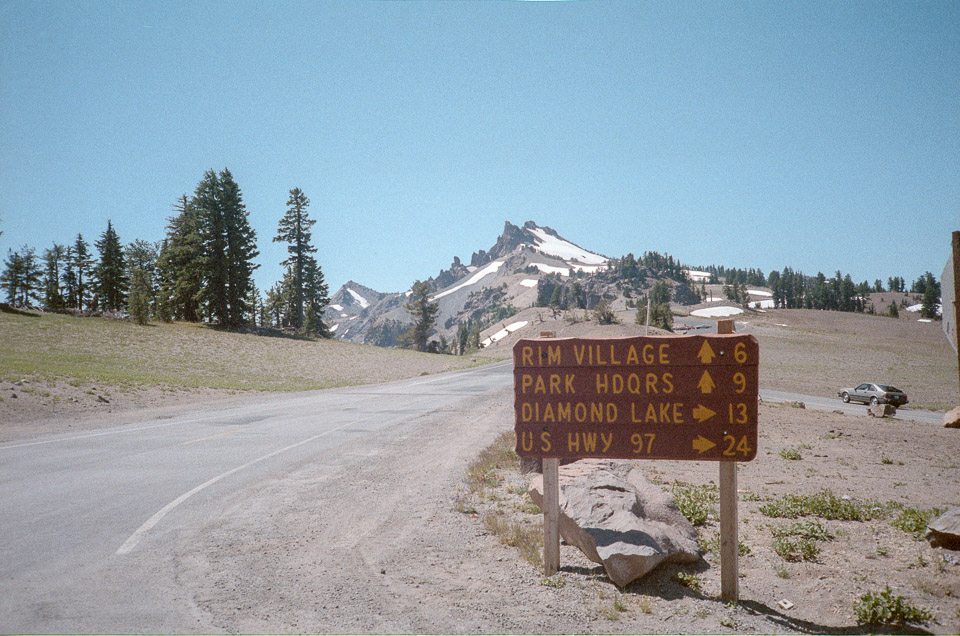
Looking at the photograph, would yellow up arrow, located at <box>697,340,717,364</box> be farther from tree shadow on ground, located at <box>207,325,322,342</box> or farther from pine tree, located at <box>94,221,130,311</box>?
pine tree, located at <box>94,221,130,311</box>

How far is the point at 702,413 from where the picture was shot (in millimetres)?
5156

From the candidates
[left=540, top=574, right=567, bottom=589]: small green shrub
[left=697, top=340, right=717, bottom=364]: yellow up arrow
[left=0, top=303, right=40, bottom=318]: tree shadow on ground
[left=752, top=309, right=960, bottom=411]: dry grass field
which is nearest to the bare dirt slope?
[left=540, top=574, right=567, bottom=589]: small green shrub

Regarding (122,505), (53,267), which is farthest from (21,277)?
(122,505)

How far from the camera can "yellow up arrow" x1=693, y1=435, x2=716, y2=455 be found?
510 centimetres

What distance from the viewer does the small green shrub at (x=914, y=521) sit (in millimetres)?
6305

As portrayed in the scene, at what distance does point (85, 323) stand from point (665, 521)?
59624 millimetres

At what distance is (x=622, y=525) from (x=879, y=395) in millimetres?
38851

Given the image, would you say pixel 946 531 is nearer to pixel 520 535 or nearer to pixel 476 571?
pixel 520 535

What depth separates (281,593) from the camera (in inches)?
190

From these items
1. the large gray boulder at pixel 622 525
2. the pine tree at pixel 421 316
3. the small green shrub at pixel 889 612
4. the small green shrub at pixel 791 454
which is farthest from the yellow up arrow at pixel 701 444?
the pine tree at pixel 421 316

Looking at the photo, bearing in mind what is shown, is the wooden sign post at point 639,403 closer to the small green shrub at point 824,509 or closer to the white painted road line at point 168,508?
the small green shrub at point 824,509

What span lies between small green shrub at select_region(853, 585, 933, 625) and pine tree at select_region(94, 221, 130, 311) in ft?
307

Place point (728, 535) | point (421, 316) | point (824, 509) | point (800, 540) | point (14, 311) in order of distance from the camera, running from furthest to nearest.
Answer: point (421, 316), point (14, 311), point (824, 509), point (800, 540), point (728, 535)

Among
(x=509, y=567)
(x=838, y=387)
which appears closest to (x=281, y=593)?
(x=509, y=567)
